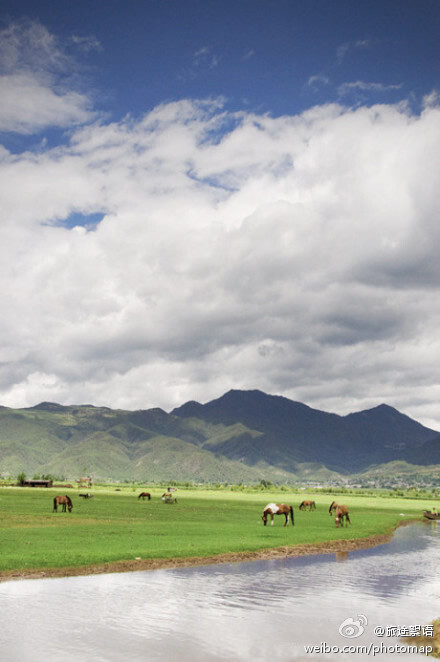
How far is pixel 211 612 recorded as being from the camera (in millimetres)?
23188

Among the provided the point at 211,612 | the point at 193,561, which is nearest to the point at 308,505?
the point at 193,561

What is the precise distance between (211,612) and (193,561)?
1376 cm

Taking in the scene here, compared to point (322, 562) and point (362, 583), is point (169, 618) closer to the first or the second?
point (362, 583)

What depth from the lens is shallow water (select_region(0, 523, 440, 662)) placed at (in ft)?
59.9

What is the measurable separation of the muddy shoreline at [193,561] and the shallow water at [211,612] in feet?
4.24

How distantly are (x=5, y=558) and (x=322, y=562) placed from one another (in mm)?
20639

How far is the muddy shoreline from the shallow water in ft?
4.24

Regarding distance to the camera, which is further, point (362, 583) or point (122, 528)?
point (122, 528)

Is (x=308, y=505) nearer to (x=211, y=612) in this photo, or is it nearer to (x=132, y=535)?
(x=132, y=535)

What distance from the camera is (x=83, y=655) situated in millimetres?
17547

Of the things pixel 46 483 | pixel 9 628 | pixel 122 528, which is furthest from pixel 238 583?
pixel 46 483

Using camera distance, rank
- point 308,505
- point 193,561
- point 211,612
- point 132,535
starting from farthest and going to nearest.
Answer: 1. point 308,505
2. point 132,535
3. point 193,561
4. point 211,612

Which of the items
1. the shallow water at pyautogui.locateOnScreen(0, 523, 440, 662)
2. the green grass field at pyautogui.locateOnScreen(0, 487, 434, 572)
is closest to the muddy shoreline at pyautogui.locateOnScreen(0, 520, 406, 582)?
the green grass field at pyautogui.locateOnScreen(0, 487, 434, 572)

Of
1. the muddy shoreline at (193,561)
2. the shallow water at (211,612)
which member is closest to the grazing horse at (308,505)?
the muddy shoreline at (193,561)
